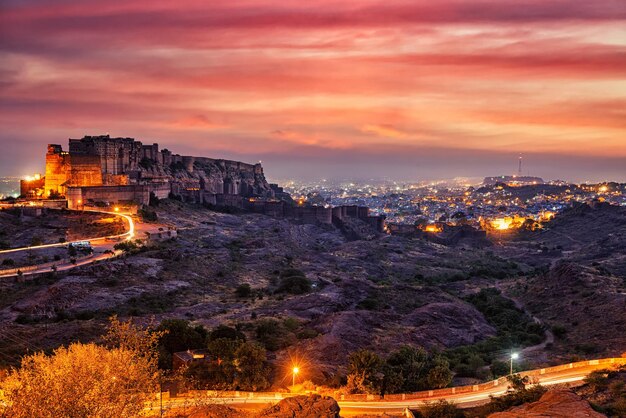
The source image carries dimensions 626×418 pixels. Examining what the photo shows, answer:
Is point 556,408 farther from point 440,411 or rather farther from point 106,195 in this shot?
point 106,195

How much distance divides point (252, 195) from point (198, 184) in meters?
21.6

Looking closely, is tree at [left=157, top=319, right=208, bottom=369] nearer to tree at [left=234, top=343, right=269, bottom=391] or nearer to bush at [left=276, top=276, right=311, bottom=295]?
tree at [left=234, top=343, right=269, bottom=391]

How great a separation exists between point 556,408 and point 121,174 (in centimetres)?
6348

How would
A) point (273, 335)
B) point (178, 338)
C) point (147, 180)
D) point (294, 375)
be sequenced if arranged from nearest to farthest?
point (294, 375), point (178, 338), point (273, 335), point (147, 180)

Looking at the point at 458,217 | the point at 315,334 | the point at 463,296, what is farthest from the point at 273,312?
the point at 458,217

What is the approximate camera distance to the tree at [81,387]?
13.7 meters

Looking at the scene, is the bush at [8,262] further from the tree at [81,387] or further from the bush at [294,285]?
the tree at [81,387]

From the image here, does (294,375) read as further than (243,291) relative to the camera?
No

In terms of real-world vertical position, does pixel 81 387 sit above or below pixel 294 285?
above

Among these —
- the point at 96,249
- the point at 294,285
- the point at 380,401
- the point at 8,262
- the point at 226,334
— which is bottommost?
the point at 380,401

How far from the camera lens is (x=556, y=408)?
1905 centimetres

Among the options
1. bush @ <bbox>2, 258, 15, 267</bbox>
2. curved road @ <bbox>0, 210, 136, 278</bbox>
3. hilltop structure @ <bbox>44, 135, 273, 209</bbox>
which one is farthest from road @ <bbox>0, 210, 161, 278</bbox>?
hilltop structure @ <bbox>44, 135, 273, 209</bbox>

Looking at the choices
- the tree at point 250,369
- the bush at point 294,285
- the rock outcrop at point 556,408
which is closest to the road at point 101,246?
the bush at point 294,285

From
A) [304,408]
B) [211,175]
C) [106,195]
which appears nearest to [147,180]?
[106,195]
